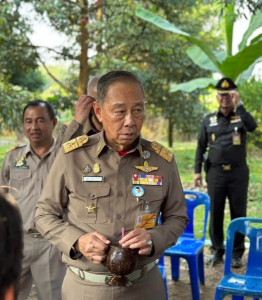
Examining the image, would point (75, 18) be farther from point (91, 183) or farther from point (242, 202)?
point (91, 183)

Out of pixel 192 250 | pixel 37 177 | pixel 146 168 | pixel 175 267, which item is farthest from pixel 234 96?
pixel 146 168

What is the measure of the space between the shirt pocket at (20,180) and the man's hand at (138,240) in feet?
5.06

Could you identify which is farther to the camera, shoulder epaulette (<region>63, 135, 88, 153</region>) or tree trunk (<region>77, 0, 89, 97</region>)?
tree trunk (<region>77, 0, 89, 97</region>)

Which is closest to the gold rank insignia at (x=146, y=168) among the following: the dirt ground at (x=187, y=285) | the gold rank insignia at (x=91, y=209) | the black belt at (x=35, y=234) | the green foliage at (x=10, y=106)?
the gold rank insignia at (x=91, y=209)

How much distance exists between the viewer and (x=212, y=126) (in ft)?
18.7

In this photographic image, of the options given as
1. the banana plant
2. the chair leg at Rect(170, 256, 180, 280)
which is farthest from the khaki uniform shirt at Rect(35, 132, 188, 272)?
the banana plant

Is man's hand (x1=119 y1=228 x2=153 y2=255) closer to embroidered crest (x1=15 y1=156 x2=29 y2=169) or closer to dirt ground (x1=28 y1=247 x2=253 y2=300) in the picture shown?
embroidered crest (x1=15 y1=156 x2=29 y2=169)

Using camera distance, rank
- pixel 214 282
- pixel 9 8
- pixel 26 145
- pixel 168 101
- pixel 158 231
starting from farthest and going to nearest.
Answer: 1. pixel 168 101
2. pixel 9 8
3. pixel 214 282
4. pixel 26 145
5. pixel 158 231

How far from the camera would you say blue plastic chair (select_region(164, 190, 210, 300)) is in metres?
4.50

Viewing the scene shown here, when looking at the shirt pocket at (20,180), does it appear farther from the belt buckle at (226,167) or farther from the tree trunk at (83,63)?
the tree trunk at (83,63)

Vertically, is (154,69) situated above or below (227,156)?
above

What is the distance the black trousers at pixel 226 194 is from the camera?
18.0 feet

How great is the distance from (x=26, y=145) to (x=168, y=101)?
786 cm

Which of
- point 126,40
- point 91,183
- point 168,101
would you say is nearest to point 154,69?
point 168,101
